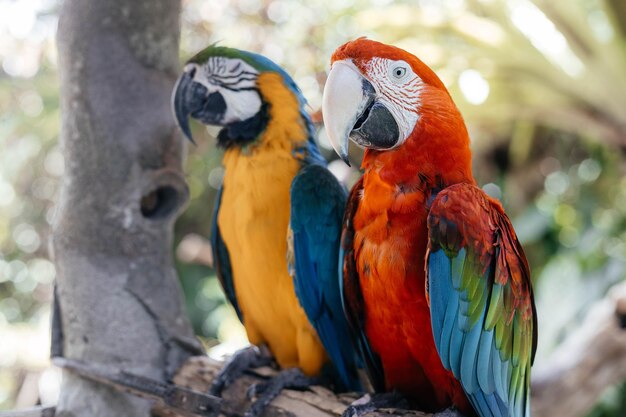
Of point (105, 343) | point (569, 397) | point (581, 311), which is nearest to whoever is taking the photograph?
point (105, 343)

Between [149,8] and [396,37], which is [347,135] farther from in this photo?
[396,37]

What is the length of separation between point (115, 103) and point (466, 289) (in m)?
1.02

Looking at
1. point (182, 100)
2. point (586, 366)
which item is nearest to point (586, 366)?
point (586, 366)

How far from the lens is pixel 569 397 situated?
224 centimetres

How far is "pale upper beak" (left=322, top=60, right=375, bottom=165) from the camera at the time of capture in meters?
1.09

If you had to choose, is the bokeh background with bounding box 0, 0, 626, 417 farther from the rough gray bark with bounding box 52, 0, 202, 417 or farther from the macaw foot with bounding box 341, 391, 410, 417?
the macaw foot with bounding box 341, 391, 410, 417

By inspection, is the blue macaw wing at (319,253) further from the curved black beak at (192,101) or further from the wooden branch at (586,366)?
the wooden branch at (586,366)

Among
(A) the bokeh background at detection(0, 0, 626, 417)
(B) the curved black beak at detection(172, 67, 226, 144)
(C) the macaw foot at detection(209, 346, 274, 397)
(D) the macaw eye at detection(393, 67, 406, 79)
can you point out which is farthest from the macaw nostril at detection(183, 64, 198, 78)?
(A) the bokeh background at detection(0, 0, 626, 417)

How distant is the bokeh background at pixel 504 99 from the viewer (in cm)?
332

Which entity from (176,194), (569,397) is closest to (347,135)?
(176,194)

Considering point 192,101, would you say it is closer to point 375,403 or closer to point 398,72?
point 398,72

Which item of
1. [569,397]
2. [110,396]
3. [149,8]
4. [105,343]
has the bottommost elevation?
[569,397]

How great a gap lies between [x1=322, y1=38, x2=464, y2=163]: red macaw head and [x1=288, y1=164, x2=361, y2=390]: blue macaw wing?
0.91ft

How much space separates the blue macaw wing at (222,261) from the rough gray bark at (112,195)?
6.1 inches
